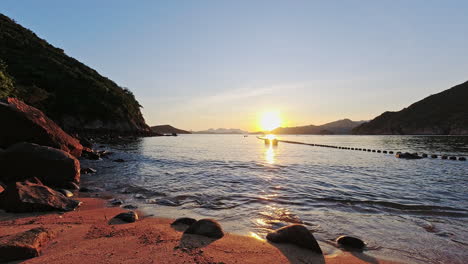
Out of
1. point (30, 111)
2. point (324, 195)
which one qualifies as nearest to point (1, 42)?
point (30, 111)

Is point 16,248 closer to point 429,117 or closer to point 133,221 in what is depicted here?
point 133,221

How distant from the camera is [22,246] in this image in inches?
170

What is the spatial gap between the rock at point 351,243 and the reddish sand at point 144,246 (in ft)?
1.16

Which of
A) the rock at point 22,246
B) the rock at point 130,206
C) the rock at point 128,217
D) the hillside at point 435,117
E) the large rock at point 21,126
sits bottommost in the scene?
the rock at point 130,206

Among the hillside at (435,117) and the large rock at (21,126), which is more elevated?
the hillside at (435,117)

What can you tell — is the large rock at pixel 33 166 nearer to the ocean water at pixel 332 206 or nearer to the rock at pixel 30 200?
the ocean water at pixel 332 206

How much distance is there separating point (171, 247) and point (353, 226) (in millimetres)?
5172

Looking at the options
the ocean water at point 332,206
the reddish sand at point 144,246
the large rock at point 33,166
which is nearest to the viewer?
the reddish sand at point 144,246

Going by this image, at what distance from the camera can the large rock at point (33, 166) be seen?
11398 mm

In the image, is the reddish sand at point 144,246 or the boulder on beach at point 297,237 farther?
the boulder on beach at point 297,237

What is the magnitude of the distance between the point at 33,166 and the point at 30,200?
519 centimetres

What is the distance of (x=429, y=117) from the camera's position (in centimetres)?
15425

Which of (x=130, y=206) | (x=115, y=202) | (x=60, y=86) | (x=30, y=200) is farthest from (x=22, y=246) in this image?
(x=60, y=86)

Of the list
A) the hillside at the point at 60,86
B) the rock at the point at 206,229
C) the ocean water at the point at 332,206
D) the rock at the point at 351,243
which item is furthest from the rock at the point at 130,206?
the hillside at the point at 60,86
